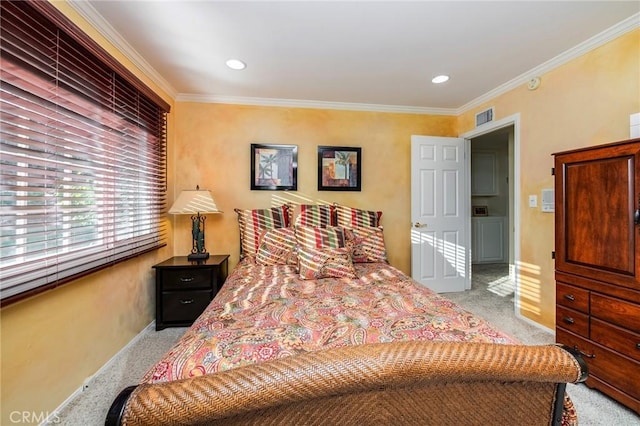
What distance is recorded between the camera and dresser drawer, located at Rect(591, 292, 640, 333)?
151 cm

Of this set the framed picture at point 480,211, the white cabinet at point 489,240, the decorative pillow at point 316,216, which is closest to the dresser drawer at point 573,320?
the decorative pillow at point 316,216

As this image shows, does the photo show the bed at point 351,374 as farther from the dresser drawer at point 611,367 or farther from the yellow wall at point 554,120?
the yellow wall at point 554,120

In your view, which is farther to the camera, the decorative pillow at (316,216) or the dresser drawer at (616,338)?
the decorative pillow at (316,216)

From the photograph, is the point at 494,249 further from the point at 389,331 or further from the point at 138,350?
the point at 138,350

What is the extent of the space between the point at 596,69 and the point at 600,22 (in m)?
0.36

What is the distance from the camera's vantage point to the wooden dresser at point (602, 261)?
1.51m

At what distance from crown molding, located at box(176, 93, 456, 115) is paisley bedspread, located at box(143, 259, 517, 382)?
226cm

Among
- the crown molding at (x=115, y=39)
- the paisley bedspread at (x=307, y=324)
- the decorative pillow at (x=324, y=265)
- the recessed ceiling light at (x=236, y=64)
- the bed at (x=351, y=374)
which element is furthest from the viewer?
the recessed ceiling light at (x=236, y=64)

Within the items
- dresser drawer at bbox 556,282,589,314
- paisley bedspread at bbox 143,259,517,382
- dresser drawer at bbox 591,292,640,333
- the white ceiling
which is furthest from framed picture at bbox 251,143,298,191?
dresser drawer at bbox 591,292,640,333

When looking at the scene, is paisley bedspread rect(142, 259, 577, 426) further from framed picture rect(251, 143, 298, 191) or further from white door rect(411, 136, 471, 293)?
white door rect(411, 136, 471, 293)

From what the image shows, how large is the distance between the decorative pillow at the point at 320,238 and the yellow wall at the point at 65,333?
59.3 inches

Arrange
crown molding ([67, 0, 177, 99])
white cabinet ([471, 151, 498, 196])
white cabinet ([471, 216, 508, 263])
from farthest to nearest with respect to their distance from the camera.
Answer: white cabinet ([471, 151, 498, 196]) → white cabinet ([471, 216, 508, 263]) → crown molding ([67, 0, 177, 99])

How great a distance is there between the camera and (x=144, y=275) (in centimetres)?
257

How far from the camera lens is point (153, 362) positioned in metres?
2.12
